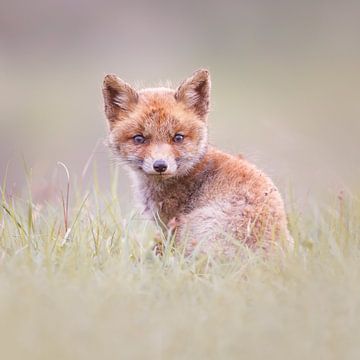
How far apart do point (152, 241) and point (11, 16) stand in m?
15.8

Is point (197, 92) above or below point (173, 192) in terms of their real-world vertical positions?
above

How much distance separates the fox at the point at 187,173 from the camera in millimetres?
6625

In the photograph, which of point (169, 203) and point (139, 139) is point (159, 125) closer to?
point (139, 139)

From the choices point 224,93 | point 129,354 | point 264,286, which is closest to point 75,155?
point 224,93

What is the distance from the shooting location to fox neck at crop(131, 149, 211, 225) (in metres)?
7.18

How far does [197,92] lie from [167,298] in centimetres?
242

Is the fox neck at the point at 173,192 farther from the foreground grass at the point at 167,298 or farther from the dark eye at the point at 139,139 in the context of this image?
the foreground grass at the point at 167,298

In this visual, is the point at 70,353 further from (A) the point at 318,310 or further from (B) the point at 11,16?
(B) the point at 11,16

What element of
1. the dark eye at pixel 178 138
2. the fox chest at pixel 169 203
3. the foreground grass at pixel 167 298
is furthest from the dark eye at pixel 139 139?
the foreground grass at pixel 167 298

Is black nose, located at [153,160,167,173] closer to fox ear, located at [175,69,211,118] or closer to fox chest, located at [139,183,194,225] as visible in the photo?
fox chest, located at [139,183,194,225]

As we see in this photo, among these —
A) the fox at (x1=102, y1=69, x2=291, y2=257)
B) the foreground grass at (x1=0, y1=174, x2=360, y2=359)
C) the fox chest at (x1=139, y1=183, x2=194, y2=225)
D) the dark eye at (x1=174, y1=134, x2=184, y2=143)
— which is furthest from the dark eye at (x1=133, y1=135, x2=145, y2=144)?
the foreground grass at (x1=0, y1=174, x2=360, y2=359)

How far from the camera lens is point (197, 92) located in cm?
746

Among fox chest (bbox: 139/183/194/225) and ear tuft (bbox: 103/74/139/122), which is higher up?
ear tuft (bbox: 103/74/139/122)

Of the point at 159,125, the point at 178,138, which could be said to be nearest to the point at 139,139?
the point at 159,125
